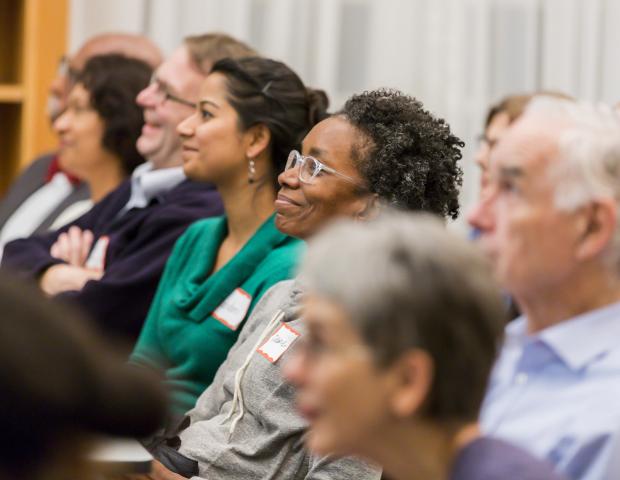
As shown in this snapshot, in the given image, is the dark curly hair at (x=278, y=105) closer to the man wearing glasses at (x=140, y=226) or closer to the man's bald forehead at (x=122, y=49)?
the man wearing glasses at (x=140, y=226)

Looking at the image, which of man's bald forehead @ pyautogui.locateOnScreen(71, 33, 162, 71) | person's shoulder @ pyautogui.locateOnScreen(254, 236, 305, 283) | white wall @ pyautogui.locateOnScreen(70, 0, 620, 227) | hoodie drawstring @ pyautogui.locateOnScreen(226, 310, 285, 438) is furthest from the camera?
white wall @ pyautogui.locateOnScreen(70, 0, 620, 227)

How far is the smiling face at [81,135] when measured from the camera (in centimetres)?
392

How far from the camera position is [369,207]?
2.40 m

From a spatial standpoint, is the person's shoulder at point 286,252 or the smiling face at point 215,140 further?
the smiling face at point 215,140

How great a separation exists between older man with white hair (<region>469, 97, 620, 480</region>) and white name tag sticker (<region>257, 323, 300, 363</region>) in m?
0.73

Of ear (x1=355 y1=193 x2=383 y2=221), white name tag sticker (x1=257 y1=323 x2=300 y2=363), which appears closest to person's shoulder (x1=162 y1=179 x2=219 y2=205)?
ear (x1=355 y1=193 x2=383 y2=221)

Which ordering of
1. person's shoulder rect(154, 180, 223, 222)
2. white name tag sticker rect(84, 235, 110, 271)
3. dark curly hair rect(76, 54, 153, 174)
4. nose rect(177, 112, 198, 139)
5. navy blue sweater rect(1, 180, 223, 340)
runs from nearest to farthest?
nose rect(177, 112, 198, 139) → navy blue sweater rect(1, 180, 223, 340) → person's shoulder rect(154, 180, 223, 222) → white name tag sticker rect(84, 235, 110, 271) → dark curly hair rect(76, 54, 153, 174)

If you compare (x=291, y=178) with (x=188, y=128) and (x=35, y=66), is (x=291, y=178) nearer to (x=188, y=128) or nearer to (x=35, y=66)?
(x=188, y=128)

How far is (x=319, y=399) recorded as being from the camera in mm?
1178

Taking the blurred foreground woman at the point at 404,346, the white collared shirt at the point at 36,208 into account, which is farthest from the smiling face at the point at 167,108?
the blurred foreground woman at the point at 404,346

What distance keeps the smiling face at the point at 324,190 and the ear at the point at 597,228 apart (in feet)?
3.13

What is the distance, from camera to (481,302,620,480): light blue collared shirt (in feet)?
4.74

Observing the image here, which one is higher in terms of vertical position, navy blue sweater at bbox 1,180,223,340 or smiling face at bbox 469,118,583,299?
smiling face at bbox 469,118,583,299

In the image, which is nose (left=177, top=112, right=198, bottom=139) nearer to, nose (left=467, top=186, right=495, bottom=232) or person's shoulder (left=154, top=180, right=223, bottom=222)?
person's shoulder (left=154, top=180, right=223, bottom=222)
